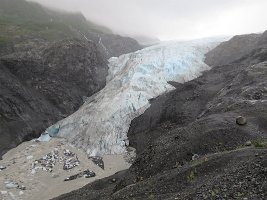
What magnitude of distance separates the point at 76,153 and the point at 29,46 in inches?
997

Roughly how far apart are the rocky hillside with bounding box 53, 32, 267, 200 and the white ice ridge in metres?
2.02

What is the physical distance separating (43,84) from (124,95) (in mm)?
11680

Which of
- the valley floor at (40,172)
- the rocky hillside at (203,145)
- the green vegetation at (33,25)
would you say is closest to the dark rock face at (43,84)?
the valley floor at (40,172)

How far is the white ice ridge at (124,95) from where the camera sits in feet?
153

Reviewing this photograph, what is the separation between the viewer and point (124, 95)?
52.9 meters

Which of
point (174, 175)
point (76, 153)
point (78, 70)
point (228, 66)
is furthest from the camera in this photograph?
point (78, 70)

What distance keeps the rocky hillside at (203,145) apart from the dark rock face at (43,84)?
12.2m

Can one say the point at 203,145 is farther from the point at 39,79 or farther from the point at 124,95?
the point at 39,79

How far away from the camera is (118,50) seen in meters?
96.3

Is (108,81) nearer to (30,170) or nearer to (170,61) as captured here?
(170,61)

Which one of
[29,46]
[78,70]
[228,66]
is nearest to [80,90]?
[78,70]

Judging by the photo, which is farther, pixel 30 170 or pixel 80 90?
pixel 80 90

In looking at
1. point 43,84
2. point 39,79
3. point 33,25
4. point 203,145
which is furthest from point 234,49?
point 203,145

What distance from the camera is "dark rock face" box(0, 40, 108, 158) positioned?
157ft
